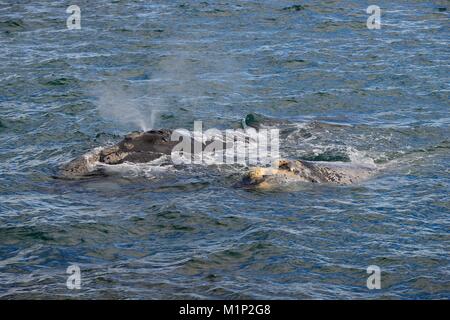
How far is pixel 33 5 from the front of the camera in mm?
32844

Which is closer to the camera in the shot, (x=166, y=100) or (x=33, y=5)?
(x=166, y=100)

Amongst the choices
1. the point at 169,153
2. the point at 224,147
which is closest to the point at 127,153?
the point at 169,153

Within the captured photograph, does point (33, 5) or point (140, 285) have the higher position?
point (33, 5)

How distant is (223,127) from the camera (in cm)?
2178

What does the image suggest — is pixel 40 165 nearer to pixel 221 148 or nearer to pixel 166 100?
pixel 221 148

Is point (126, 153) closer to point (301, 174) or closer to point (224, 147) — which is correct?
point (224, 147)

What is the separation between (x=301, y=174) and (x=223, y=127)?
4.25 metres

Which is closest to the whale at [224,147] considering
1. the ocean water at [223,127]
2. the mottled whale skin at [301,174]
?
the mottled whale skin at [301,174]

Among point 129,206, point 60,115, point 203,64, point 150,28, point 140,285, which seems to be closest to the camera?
point 140,285

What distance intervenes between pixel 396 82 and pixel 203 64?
539 centimetres

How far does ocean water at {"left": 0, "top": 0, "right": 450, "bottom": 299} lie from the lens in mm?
14695

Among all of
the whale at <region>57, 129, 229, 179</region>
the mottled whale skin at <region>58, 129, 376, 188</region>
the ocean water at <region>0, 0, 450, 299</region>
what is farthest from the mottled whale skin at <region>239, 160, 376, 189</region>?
the whale at <region>57, 129, 229, 179</region>

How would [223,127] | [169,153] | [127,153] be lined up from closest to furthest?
1. [127,153]
2. [169,153]
3. [223,127]

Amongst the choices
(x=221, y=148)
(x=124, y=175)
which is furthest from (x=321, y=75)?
(x=124, y=175)
